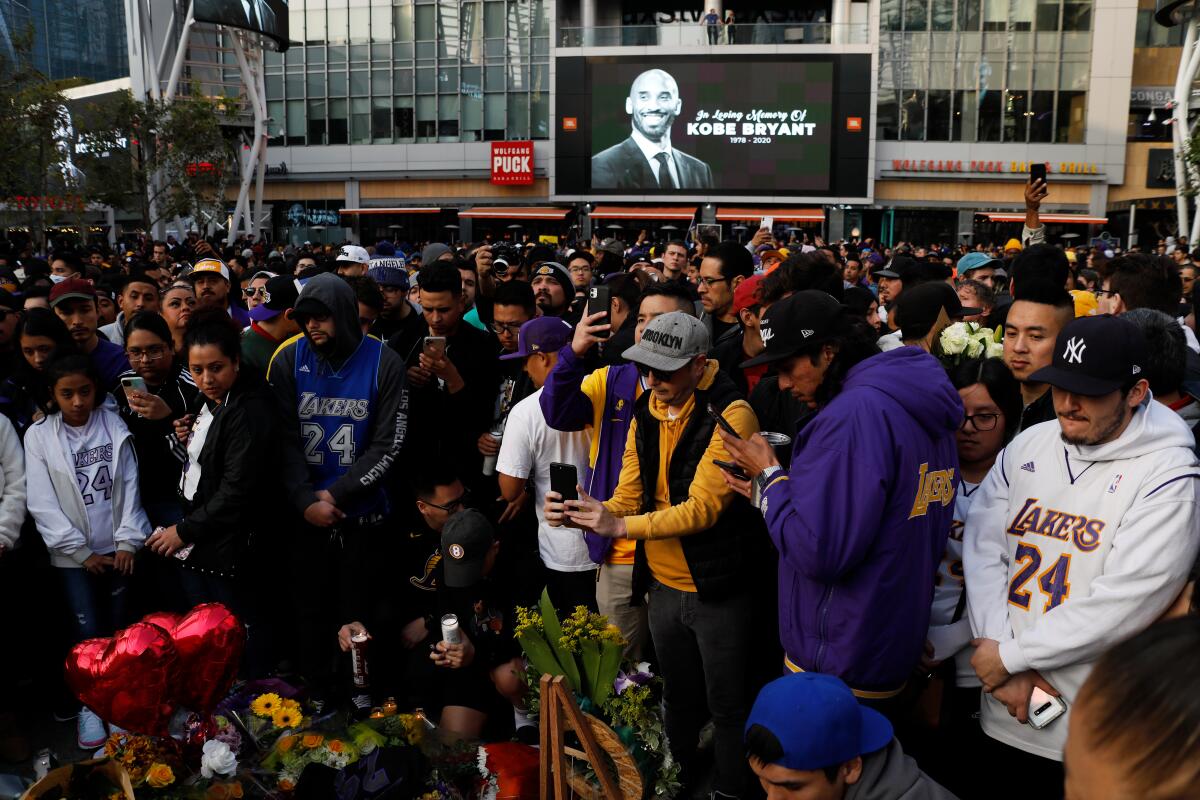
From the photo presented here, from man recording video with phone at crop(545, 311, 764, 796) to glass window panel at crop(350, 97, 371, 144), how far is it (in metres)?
44.6

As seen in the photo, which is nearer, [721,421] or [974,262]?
[721,421]

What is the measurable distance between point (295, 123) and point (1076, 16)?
35858 millimetres

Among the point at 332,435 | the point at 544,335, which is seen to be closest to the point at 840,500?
the point at 544,335

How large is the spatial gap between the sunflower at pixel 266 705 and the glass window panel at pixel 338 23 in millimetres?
46069

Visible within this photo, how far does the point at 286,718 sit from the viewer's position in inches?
137

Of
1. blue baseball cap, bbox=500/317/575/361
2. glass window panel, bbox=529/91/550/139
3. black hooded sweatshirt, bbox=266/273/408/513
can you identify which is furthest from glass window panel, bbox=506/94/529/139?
blue baseball cap, bbox=500/317/575/361

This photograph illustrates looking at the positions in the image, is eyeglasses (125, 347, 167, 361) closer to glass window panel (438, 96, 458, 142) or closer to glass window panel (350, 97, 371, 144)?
glass window panel (438, 96, 458, 142)

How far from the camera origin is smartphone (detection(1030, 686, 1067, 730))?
267 centimetres

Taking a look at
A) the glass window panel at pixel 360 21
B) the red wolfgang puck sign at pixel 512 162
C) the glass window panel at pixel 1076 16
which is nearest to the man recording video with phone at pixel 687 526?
the red wolfgang puck sign at pixel 512 162

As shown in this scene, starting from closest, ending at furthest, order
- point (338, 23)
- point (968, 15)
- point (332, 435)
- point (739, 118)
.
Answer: point (332, 435) < point (739, 118) < point (968, 15) < point (338, 23)

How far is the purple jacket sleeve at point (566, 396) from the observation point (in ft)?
13.1

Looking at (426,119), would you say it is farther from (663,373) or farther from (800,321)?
(800,321)

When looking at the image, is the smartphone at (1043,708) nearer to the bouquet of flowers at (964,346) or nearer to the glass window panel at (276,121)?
the bouquet of flowers at (964,346)

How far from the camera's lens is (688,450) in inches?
145
